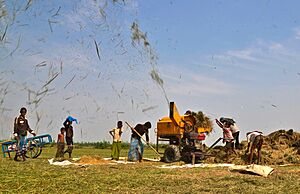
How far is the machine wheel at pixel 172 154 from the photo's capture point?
715 inches

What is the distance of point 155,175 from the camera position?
37.8 feet

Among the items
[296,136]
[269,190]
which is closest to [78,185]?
[269,190]

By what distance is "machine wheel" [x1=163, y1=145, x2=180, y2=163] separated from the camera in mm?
18156

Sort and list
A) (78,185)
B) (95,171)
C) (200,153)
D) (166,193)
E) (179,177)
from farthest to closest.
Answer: (200,153), (95,171), (179,177), (78,185), (166,193)

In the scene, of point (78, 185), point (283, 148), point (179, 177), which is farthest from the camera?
point (283, 148)

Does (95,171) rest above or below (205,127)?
below

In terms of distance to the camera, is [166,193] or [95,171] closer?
[166,193]

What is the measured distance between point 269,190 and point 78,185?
12.9 feet

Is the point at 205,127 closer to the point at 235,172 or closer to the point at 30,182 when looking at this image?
the point at 235,172

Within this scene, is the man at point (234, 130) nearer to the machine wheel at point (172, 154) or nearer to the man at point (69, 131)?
the machine wheel at point (172, 154)

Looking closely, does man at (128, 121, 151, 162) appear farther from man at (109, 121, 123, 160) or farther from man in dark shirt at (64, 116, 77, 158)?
man in dark shirt at (64, 116, 77, 158)

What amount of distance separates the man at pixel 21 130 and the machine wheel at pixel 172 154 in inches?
218

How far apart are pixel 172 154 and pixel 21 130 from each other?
592 cm

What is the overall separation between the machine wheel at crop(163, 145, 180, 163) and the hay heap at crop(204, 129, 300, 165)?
127cm
